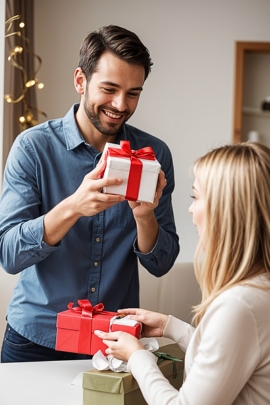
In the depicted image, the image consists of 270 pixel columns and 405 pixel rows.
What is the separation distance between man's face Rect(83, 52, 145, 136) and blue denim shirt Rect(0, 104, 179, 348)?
10 centimetres

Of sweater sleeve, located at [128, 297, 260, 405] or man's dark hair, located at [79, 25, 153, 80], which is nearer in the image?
sweater sleeve, located at [128, 297, 260, 405]

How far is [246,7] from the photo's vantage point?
4.89 meters

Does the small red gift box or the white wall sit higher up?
the white wall

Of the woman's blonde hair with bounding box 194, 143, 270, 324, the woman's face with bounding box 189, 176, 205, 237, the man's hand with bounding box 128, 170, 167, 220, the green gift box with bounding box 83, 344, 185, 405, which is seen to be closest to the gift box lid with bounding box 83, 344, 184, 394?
the green gift box with bounding box 83, 344, 185, 405

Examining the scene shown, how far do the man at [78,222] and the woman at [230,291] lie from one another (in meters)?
0.50

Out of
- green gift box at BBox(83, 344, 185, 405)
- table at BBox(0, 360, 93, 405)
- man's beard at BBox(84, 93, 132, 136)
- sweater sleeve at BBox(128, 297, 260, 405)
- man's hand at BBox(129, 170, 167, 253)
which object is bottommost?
table at BBox(0, 360, 93, 405)

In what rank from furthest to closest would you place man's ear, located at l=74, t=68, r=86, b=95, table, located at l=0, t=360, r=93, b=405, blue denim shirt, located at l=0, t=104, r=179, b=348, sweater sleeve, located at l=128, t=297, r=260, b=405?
man's ear, located at l=74, t=68, r=86, b=95
blue denim shirt, located at l=0, t=104, r=179, b=348
table, located at l=0, t=360, r=93, b=405
sweater sleeve, located at l=128, t=297, r=260, b=405

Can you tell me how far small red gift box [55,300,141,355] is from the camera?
148 cm

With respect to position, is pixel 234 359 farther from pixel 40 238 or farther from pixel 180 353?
pixel 40 238

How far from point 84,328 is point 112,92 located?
2.31ft

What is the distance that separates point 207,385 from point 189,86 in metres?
3.98

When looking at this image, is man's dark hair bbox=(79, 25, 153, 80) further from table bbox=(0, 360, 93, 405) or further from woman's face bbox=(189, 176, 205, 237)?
table bbox=(0, 360, 93, 405)

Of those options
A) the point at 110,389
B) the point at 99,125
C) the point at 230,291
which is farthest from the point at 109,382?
the point at 99,125

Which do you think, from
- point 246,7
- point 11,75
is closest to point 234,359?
point 11,75
